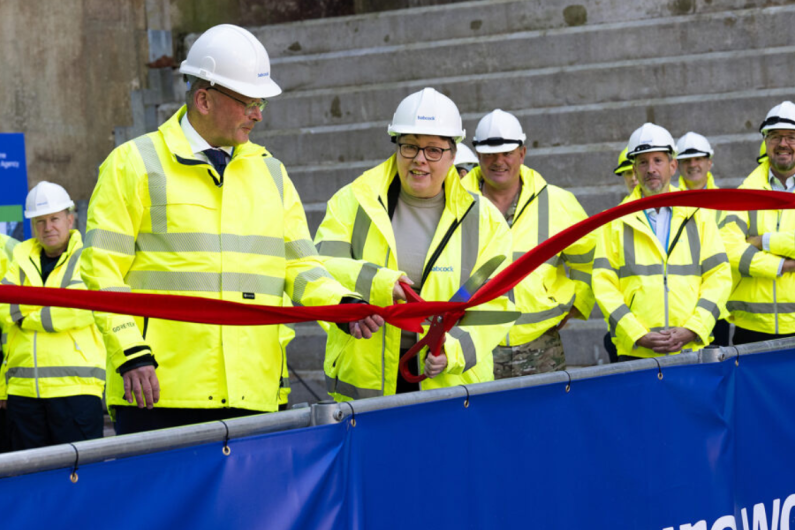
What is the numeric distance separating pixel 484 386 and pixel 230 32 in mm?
1583

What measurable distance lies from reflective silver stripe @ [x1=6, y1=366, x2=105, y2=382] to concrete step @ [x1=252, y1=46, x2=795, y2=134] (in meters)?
4.98

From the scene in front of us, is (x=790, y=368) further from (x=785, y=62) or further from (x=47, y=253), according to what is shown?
(x=785, y=62)

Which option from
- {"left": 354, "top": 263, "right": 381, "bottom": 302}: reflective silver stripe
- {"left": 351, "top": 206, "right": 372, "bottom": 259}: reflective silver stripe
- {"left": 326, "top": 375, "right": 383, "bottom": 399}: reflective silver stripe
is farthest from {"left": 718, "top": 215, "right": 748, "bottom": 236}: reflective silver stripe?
{"left": 354, "top": 263, "right": 381, "bottom": 302}: reflective silver stripe

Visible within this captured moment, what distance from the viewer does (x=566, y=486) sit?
3361 millimetres

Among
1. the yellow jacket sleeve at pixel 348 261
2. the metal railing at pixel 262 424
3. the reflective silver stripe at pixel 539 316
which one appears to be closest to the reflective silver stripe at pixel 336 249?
the yellow jacket sleeve at pixel 348 261

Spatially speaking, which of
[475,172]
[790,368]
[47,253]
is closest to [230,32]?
[790,368]

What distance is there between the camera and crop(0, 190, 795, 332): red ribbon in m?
2.76

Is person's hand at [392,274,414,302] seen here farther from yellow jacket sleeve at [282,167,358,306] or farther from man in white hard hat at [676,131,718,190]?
man in white hard hat at [676,131,718,190]

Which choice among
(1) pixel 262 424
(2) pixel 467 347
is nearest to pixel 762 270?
(2) pixel 467 347

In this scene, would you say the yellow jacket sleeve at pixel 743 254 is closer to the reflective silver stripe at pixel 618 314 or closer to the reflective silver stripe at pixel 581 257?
the reflective silver stripe at pixel 581 257

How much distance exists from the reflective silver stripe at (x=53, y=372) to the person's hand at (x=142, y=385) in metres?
3.68

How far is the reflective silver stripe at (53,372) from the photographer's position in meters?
6.97

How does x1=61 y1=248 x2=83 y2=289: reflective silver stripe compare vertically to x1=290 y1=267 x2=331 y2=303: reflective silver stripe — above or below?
above

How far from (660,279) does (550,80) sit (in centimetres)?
505
